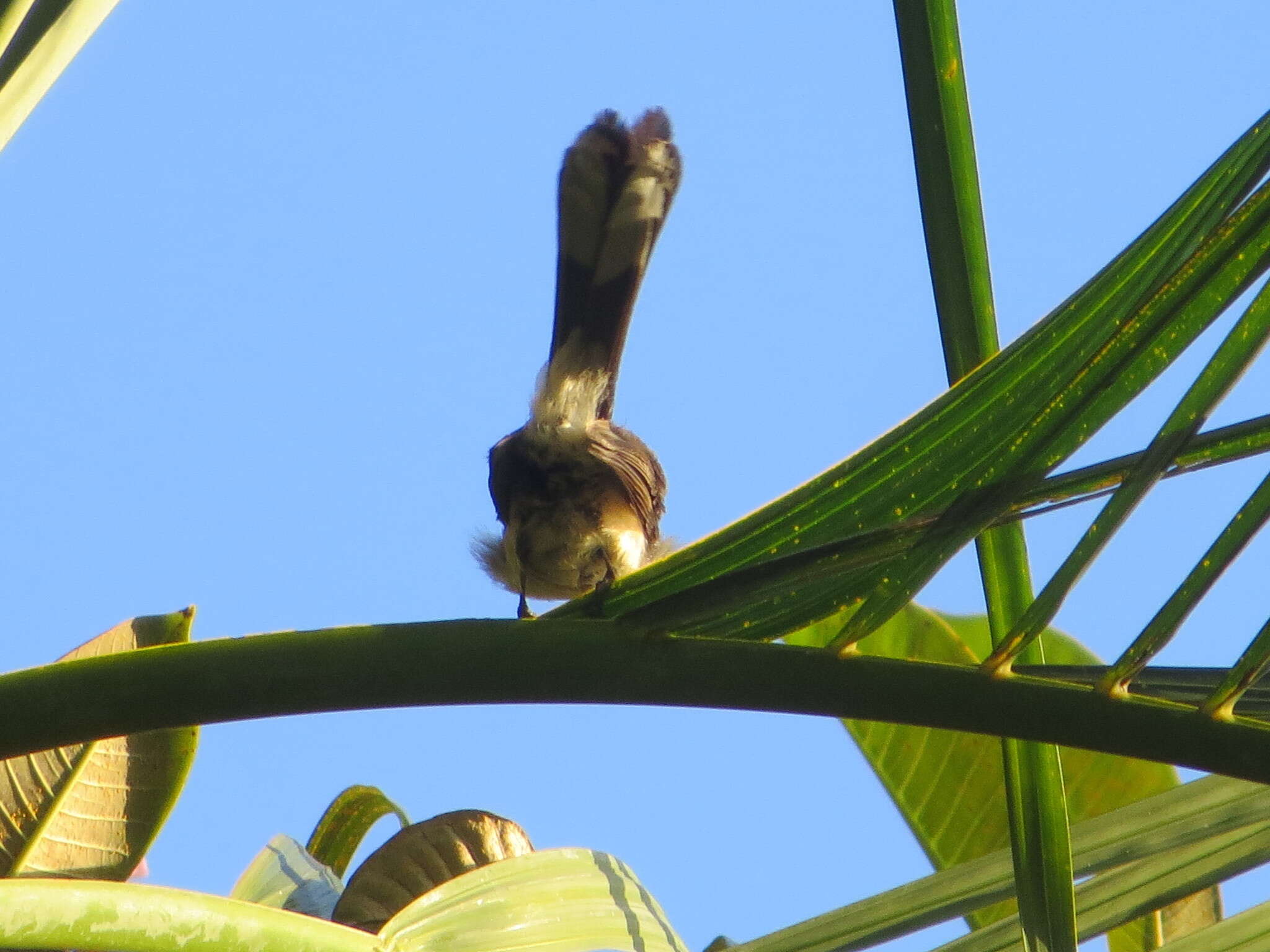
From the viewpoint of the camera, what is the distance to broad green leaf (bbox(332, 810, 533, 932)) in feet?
5.97

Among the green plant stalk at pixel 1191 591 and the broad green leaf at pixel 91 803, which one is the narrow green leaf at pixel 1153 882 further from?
the broad green leaf at pixel 91 803

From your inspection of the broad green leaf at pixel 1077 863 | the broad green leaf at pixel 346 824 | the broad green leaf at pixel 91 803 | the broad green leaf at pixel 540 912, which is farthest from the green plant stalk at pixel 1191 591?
the broad green leaf at pixel 346 824

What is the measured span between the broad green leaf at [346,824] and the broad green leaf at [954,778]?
2.62 feet

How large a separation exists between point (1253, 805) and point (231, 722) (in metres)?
0.94

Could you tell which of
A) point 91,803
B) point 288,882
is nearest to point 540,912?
point 91,803

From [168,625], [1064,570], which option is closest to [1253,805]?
[1064,570]

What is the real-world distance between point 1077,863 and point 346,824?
141 centimetres

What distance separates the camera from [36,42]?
1.30 m

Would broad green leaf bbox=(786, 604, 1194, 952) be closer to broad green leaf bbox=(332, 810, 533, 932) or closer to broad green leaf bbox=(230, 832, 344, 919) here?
broad green leaf bbox=(332, 810, 533, 932)

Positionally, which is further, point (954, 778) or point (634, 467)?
point (634, 467)

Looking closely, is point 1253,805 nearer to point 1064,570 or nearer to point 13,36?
point 1064,570

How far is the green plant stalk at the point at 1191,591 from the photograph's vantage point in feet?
3.20

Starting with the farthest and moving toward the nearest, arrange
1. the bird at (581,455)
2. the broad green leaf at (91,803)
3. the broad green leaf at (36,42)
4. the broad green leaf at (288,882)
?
the bird at (581,455) < the broad green leaf at (288,882) < the broad green leaf at (91,803) < the broad green leaf at (36,42)

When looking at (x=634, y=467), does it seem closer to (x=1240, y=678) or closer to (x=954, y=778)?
(x=954, y=778)
